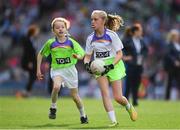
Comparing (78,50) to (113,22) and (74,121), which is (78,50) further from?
(74,121)

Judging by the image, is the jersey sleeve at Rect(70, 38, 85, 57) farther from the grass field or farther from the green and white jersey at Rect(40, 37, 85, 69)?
the grass field

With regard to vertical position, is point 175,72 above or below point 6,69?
below

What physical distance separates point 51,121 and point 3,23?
1822 cm

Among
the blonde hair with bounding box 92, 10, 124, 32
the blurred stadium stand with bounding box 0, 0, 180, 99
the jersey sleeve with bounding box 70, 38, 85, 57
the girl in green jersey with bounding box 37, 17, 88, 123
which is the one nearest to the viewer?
the blonde hair with bounding box 92, 10, 124, 32

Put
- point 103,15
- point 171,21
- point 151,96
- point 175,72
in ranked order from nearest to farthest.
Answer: point 103,15 < point 175,72 < point 151,96 < point 171,21

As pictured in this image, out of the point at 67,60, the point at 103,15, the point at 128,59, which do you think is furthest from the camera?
the point at 128,59

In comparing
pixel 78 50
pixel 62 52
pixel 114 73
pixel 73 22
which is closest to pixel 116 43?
pixel 114 73

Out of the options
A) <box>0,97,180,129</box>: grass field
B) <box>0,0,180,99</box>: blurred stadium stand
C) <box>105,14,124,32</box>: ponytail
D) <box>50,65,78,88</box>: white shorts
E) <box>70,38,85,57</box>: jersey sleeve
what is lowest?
<box>0,97,180,129</box>: grass field

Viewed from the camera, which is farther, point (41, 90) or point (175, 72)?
point (41, 90)

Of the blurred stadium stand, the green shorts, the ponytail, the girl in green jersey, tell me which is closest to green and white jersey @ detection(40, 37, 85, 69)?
the girl in green jersey

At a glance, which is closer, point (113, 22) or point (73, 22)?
point (113, 22)

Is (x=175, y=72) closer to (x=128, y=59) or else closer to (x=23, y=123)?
(x=128, y=59)

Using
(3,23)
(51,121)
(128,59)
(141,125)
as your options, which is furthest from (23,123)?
(3,23)

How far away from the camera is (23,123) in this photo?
46.8 ft
